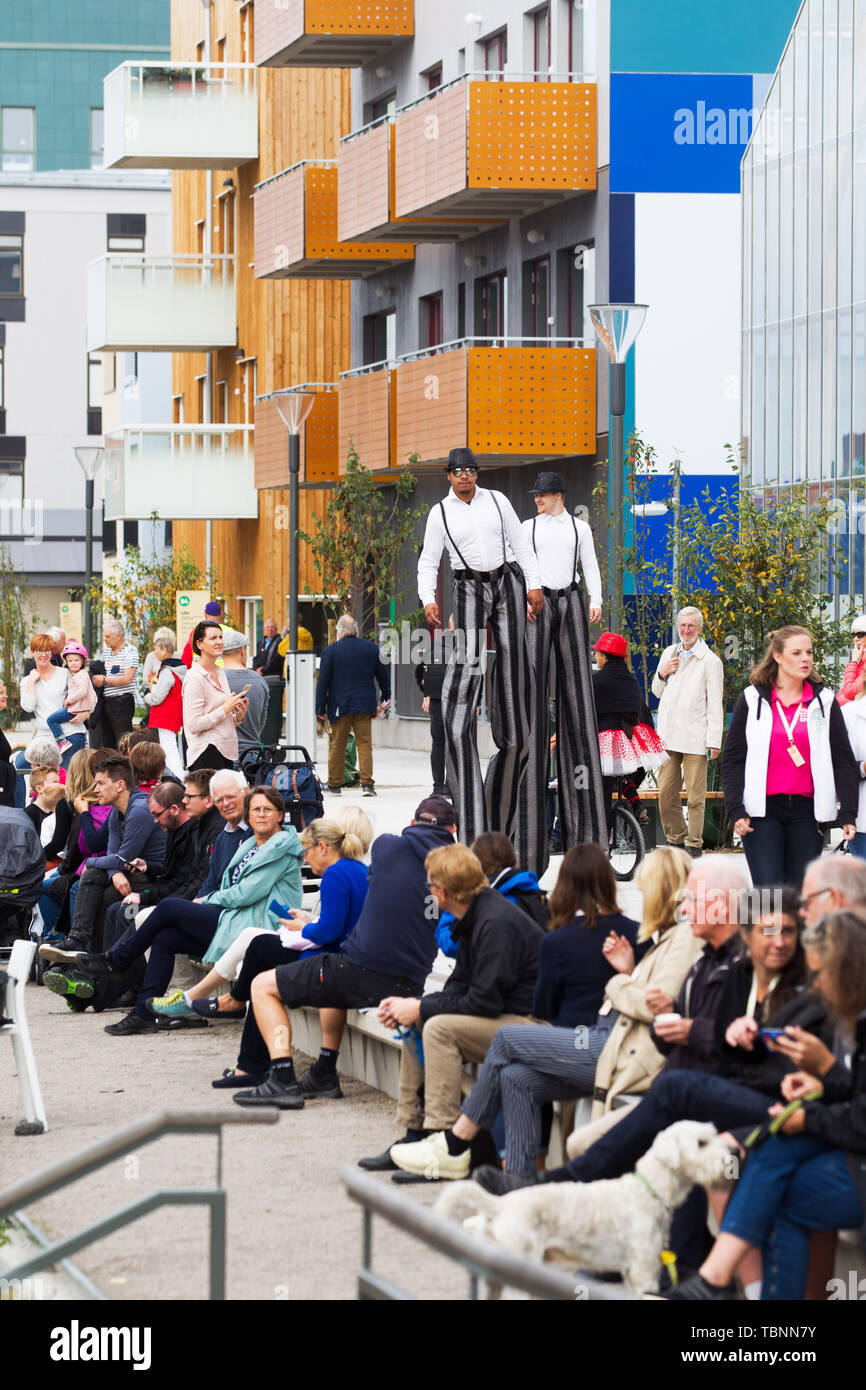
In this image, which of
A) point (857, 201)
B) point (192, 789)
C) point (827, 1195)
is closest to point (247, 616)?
point (857, 201)

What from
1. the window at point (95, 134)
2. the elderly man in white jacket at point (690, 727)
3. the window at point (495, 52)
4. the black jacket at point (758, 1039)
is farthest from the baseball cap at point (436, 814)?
the window at point (95, 134)

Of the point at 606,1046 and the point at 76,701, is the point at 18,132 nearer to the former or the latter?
the point at 76,701

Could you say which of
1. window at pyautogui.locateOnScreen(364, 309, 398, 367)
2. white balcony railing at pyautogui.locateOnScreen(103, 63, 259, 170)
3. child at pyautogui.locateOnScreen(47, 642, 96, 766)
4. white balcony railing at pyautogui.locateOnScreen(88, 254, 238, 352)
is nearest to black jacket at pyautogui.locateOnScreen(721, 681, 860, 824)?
child at pyautogui.locateOnScreen(47, 642, 96, 766)

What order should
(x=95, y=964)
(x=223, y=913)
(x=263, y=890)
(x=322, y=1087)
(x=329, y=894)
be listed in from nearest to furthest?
(x=322, y=1087)
(x=329, y=894)
(x=263, y=890)
(x=223, y=913)
(x=95, y=964)

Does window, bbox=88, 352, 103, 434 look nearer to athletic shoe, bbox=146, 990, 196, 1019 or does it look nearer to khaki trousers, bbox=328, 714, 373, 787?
khaki trousers, bbox=328, 714, 373, 787

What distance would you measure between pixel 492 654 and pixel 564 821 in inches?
50.6

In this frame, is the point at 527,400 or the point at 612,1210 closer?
the point at 612,1210

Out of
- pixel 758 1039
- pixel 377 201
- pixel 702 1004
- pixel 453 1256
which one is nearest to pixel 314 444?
pixel 377 201

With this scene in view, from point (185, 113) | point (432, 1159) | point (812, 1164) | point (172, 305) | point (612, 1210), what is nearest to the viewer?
point (812, 1164)

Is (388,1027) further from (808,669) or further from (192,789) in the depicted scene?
(192,789)

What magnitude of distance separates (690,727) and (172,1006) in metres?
6.03

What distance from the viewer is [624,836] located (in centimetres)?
1652

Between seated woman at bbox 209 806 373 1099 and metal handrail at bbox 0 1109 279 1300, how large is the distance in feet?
14.2

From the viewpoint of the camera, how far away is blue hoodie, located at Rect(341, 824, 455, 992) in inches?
390
